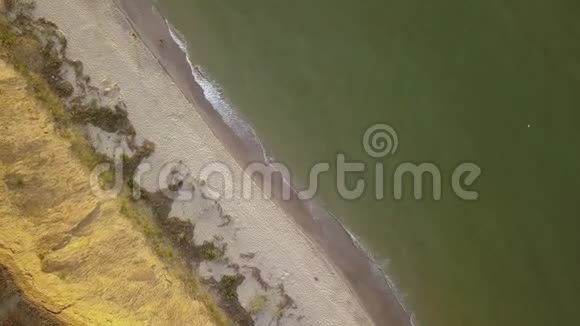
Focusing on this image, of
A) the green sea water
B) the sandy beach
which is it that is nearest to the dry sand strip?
the sandy beach

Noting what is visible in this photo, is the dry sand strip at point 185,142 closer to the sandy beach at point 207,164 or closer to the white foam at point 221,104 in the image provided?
the sandy beach at point 207,164

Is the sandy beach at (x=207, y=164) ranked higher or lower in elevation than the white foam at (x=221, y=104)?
lower

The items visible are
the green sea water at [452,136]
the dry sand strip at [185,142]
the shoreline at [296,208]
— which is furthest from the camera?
the green sea water at [452,136]

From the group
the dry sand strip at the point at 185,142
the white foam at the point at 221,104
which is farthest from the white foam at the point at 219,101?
the dry sand strip at the point at 185,142

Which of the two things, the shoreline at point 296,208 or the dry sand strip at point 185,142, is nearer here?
the dry sand strip at point 185,142

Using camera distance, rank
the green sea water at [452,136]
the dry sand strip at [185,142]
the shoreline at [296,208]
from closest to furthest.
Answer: the dry sand strip at [185,142]
the shoreline at [296,208]
the green sea water at [452,136]

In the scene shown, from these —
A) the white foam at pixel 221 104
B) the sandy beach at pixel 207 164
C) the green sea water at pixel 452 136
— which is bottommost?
the sandy beach at pixel 207 164
